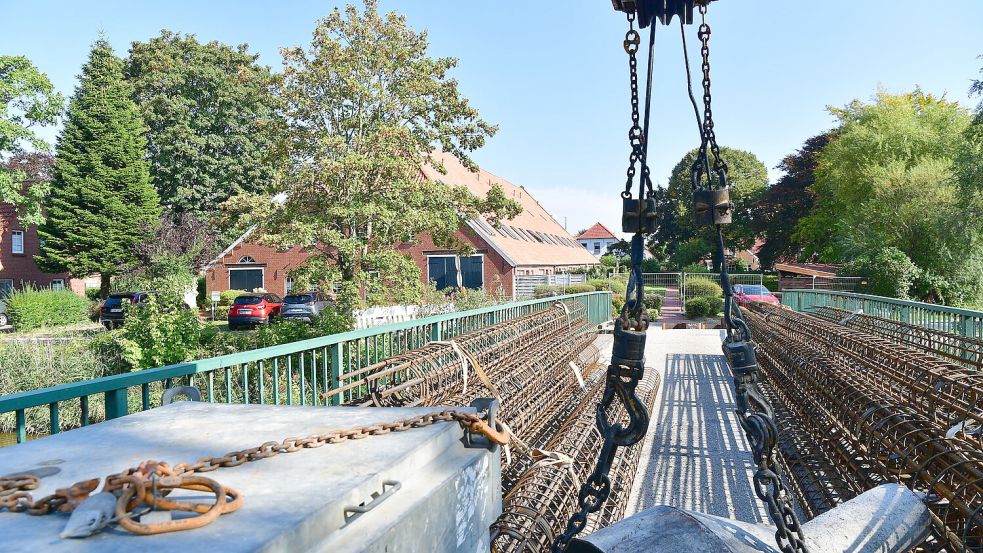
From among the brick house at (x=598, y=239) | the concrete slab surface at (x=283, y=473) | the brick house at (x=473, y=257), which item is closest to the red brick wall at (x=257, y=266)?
the brick house at (x=473, y=257)

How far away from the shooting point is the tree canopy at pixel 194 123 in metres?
37.9

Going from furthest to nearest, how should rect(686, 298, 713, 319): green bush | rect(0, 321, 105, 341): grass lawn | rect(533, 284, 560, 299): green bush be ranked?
rect(533, 284, 560, 299): green bush
rect(686, 298, 713, 319): green bush
rect(0, 321, 105, 341): grass lawn

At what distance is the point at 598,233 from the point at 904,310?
7202 cm

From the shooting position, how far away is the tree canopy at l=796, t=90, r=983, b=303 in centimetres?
2173

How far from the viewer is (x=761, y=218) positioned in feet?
153

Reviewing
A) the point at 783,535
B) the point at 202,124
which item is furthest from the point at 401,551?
the point at 202,124

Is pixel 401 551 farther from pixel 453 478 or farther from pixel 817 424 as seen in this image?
pixel 817 424

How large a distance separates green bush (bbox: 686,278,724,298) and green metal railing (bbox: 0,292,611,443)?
18248 millimetres

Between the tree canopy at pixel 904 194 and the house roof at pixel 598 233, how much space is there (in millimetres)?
42518

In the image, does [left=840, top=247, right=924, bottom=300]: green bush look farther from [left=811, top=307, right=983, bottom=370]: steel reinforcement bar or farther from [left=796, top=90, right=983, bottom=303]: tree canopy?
[left=811, top=307, right=983, bottom=370]: steel reinforcement bar

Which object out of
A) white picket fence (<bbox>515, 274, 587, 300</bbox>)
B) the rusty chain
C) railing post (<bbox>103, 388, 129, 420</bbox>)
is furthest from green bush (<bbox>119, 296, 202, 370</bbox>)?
white picket fence (<bbox>515, 274, 587, 300</bbox>)

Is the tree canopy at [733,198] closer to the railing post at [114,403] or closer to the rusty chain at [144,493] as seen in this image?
the railing post at [114,403]

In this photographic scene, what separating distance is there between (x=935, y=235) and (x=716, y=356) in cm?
1586

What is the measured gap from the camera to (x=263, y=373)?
5.22m
